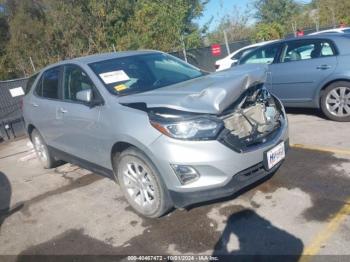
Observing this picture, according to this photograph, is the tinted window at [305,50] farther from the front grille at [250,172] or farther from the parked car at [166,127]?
the front grille at [250,172]

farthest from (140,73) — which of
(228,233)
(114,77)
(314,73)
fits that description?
(314,73)

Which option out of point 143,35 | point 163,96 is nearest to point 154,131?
point 163,96

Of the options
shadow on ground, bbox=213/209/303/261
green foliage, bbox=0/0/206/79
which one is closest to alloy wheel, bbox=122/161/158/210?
shadow on ground, bbox=213/209/303/261

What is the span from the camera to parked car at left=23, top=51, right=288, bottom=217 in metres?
3.46

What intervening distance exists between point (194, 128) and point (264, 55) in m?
4.64

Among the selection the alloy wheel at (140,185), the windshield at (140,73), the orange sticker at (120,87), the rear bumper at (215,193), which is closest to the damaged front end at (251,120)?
the rear bumper at (215,193)

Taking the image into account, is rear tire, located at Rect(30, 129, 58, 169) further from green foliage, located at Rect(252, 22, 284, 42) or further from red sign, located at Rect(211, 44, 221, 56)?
green foliage, located at Rect(252, 22, 284, 42)

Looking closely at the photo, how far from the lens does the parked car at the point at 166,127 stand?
3459mm

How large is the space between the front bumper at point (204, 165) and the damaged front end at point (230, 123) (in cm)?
7

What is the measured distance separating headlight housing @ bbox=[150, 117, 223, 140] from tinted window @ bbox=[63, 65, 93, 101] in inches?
55.5

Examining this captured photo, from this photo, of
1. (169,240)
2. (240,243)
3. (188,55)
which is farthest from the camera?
(188,55)

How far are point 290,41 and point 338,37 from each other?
91 centimetres

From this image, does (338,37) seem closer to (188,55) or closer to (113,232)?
(113,232)

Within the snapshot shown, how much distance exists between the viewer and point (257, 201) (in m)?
4.03
